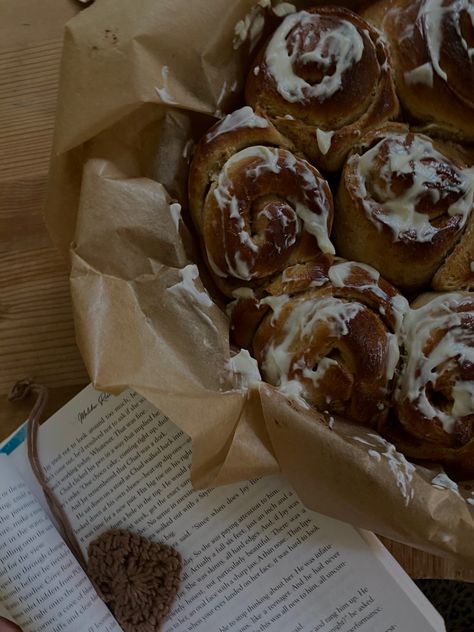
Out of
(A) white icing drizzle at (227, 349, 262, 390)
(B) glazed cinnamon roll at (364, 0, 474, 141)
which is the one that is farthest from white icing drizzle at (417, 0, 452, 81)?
(A) white icing drizzle at (227, 349, 262, 390)

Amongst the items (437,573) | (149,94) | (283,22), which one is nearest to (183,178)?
(149,94)

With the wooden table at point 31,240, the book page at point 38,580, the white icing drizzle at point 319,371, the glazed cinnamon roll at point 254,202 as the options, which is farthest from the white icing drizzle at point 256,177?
the book page at point 38,580

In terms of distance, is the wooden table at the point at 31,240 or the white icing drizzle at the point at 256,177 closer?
the white icing drizzle at the point at 256,177

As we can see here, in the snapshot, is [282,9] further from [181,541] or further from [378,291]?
[181,541]

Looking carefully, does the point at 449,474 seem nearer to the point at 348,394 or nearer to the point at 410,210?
the point at 348,394

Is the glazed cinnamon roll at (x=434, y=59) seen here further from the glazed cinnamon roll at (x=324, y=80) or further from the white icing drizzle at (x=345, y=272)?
the white icing drizzle at (x=345, y=272)

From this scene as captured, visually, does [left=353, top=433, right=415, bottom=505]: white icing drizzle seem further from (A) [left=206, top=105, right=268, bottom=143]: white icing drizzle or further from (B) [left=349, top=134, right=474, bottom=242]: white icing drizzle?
(A) [left=206, top=105, right=268, bottom=143]: white icing drizzle
